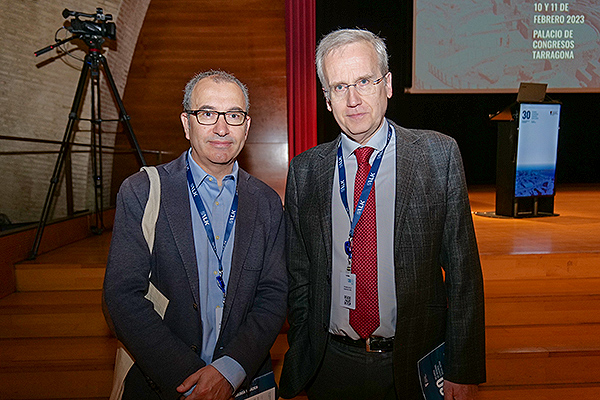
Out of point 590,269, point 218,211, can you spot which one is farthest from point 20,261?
point 590,269

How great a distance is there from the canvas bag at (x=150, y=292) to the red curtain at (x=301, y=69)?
4.46 meters

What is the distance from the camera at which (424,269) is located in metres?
1.24

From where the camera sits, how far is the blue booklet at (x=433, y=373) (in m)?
A: 1.23

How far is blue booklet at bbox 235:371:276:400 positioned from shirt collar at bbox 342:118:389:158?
74 cm

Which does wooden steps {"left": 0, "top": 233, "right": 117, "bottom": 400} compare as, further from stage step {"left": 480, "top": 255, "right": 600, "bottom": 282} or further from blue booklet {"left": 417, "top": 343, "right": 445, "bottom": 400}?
stage step {"left": 480, "top": 255, "right": 600, "bottom": 282}

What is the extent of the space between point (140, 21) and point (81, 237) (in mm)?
3355

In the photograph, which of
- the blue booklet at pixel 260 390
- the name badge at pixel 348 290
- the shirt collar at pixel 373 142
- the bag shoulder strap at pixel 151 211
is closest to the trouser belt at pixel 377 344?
the name badge at pixel 348 290

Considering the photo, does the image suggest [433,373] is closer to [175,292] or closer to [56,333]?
→ [175,292]

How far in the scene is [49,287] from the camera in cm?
289

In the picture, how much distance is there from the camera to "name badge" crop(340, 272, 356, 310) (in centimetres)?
124

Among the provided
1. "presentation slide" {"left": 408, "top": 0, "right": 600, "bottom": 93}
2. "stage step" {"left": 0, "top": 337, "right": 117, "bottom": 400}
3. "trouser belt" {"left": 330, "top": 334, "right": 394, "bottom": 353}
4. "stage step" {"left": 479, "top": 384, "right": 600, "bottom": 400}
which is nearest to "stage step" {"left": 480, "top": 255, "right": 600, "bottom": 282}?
"stage step" {"left": 479, "top": 384, "right": 600, "bottom": 400}

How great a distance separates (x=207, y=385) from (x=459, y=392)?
72 cm

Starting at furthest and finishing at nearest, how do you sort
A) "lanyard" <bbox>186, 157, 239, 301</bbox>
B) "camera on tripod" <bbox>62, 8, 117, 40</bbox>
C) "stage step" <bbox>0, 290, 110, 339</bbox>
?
"camera on tripod" <bbox>62, 8, 117, 40</bbox>
"stage step" <bbox>0, 290, 110, 339</bbox>
"lanyard" <bbox>186, 157, 239, 301</bbox>

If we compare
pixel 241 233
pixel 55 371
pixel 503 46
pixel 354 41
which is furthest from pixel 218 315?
pixel 503 46
